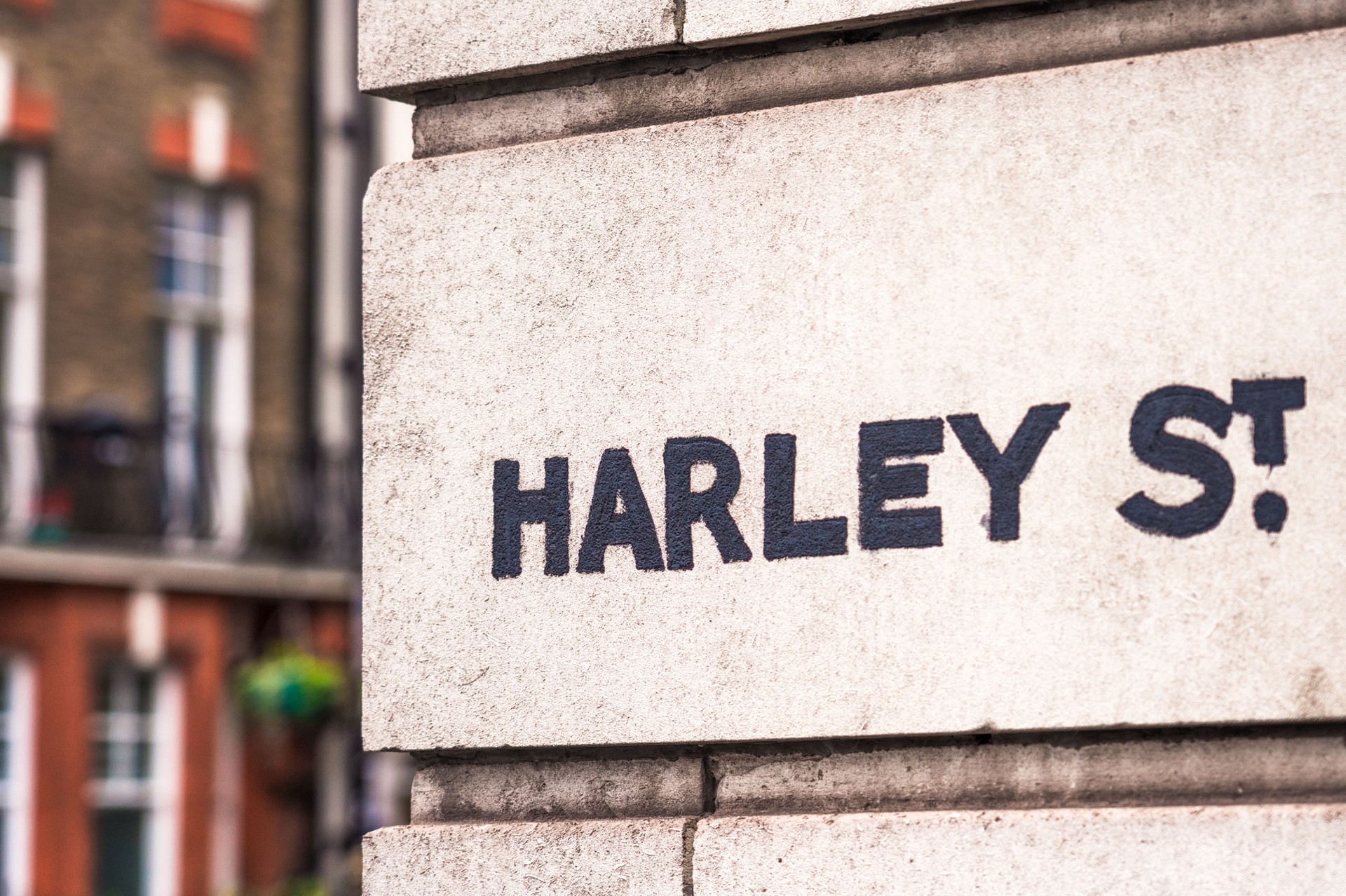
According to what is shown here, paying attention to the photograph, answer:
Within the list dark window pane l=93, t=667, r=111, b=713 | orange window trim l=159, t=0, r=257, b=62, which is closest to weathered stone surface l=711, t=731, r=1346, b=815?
dark window pane l=93, t=667, r=111, b=713

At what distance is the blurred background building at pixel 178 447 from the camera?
13.8 metres

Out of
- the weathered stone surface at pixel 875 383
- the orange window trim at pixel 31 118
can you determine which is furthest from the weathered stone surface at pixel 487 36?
the orange window trim at pixel 31 118

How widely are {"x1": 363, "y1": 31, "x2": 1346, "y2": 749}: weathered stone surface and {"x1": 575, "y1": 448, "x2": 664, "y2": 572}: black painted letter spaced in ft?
0.07

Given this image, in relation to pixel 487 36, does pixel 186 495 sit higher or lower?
higher

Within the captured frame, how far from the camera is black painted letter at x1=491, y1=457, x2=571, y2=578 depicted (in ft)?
10.1

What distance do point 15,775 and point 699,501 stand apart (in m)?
11.5

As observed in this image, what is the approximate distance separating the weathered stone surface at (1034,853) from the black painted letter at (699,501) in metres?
0.38

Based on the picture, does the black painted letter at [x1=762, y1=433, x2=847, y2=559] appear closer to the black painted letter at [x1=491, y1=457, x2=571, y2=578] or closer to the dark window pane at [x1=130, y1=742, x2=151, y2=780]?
the black painted letter at [x1=491, y1=457, x2=571, y2=578]

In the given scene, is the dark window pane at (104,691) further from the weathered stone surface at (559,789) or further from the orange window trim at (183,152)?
the weathered stone surface at (559,789)

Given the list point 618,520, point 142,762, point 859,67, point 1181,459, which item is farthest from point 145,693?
point 1181,459

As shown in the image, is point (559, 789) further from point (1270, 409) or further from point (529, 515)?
point (1270, 409)

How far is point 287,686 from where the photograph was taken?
47.5ft

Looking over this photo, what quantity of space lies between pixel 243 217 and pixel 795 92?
43.6ft

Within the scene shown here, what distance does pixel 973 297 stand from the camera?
289 centimetres
